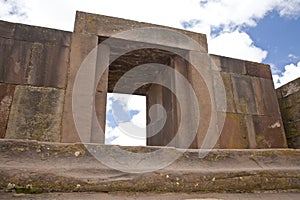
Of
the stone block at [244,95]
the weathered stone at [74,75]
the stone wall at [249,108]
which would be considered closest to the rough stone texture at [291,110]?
the stone wall at [249,108]

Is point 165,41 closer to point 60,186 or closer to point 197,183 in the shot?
point 197,183

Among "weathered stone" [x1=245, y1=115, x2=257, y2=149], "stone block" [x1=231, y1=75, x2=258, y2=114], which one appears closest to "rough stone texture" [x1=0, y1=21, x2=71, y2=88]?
"stone block" [x1=231, y1=75, x2=258, y2=114]

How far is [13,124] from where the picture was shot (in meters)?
2.85

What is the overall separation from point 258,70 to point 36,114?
3.83 meters

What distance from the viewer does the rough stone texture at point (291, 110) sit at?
167 inches

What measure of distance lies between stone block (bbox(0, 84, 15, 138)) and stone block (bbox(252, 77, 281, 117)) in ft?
12.3

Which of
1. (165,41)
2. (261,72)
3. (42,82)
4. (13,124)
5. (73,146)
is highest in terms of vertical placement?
(165,41)

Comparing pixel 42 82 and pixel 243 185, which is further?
pixel 42 82

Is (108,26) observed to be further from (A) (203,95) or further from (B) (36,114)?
(A) (203,95)

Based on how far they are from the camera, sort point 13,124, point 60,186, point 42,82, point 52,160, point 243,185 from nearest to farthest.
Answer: point 60,186
point 52,160
point 243,185
point 13,124
point 42,82

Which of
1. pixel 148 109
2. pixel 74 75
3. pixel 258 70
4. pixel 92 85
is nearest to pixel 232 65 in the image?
pixel 258 70

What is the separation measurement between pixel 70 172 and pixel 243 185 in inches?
47.8

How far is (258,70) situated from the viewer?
4516mm

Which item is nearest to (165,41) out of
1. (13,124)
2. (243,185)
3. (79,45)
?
(79,45)
